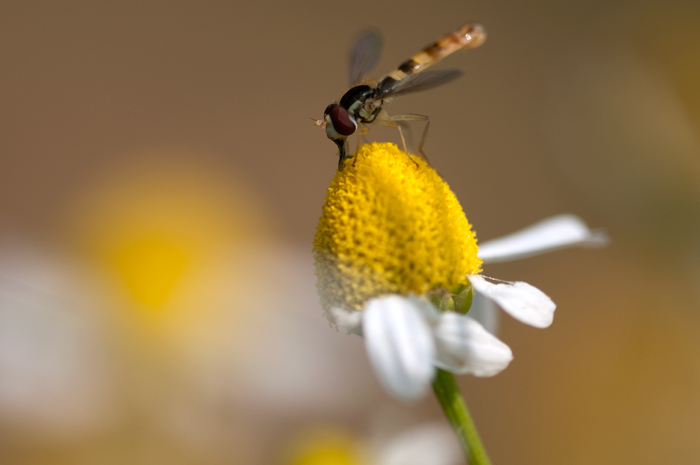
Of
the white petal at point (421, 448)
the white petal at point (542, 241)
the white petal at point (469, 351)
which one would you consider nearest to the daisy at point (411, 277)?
the white petal at point (469, 351)

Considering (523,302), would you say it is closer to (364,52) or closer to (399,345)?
(399,345)

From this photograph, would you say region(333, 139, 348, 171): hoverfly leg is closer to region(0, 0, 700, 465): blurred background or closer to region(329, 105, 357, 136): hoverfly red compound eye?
region(329, 105, 357, 136): hoverfly red compound eye

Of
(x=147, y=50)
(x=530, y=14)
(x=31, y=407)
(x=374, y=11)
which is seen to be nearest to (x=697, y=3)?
(x=530, y=14)

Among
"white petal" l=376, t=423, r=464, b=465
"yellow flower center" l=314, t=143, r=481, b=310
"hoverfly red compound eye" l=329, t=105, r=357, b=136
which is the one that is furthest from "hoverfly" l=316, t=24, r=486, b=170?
"white petal" l=376, t=423, r=464, b=465

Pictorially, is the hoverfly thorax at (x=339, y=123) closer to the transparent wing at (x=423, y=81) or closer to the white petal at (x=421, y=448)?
the transparent wing at (x=423, y=81)

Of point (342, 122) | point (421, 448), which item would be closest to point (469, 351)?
point (342, 122)
